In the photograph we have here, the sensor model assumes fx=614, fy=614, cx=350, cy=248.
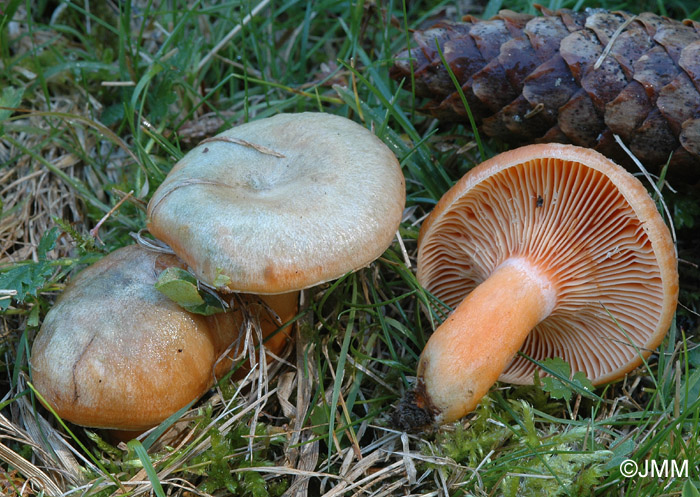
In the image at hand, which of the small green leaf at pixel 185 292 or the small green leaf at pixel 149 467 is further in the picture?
the small green leaf at pixel 185 292

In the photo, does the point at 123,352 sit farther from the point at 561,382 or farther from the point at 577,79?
the point at 577,79

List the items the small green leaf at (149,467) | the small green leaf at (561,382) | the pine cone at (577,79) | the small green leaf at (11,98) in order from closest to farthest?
the small green leaf at (149,467) < the small green leaf at (561,382) < the pine cone at (577,79) < the small green leaf at (11,98)

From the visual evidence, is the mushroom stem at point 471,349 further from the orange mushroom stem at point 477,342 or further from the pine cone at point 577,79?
the pine cone at point 577,79

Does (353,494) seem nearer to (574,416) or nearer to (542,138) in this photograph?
(574,416)

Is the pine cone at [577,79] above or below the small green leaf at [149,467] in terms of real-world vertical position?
above

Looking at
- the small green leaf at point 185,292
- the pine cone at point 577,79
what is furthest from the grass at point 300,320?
the small green leaf at point 185,292

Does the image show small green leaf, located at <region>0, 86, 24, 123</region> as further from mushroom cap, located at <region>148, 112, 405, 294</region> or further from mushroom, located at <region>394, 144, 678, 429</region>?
mushroom, located at <region>394, 144, 678, 429</region>
